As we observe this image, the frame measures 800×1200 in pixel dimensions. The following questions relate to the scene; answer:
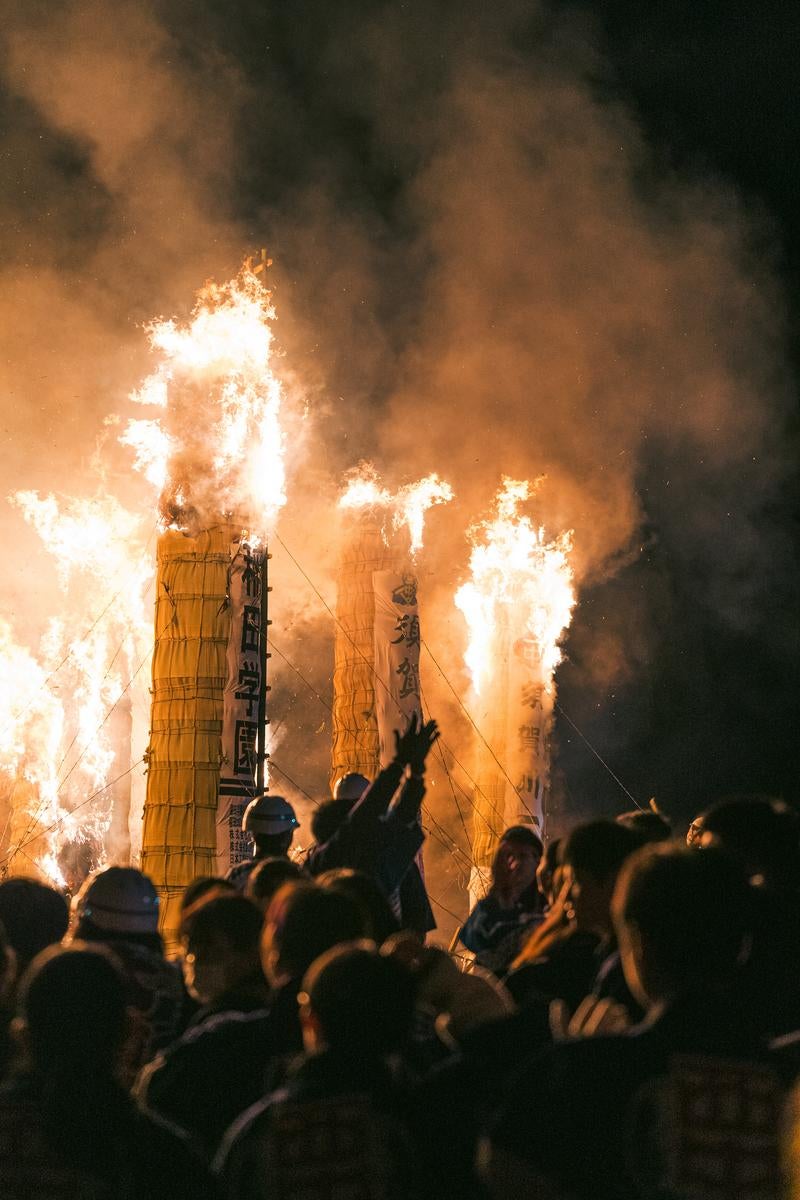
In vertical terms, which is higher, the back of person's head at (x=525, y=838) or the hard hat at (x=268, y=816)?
the hard hat at (x=268, y=816)

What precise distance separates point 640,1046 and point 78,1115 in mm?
1261

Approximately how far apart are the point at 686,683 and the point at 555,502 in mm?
7907

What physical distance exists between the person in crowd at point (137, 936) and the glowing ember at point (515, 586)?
934 inches

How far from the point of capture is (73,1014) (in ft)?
10.9

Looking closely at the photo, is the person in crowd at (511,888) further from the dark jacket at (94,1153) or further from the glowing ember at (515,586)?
the glowing ember at (515,586)

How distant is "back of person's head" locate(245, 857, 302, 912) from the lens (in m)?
5.73

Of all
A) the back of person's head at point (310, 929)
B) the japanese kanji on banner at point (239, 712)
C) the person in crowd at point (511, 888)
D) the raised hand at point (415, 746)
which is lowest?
the back of person's head at point (310, 929)

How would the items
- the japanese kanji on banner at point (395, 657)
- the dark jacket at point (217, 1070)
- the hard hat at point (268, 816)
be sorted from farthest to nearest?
the japanese kanji on banner at point (395, 657) < the hard hat at point (268, 816) < the dark jacket at point (217, 1070)

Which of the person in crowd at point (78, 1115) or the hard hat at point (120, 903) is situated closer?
the person in crowd at point (78, 1115)

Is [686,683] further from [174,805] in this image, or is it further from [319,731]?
[174,805]

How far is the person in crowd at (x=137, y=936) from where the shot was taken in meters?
5.03

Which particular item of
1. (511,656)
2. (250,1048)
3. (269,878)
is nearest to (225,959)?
(250,1048)

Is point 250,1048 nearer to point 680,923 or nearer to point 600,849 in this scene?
point 600,849

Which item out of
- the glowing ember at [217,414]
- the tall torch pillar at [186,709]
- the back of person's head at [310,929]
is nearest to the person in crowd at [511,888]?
the back of person's head at [310,929]
